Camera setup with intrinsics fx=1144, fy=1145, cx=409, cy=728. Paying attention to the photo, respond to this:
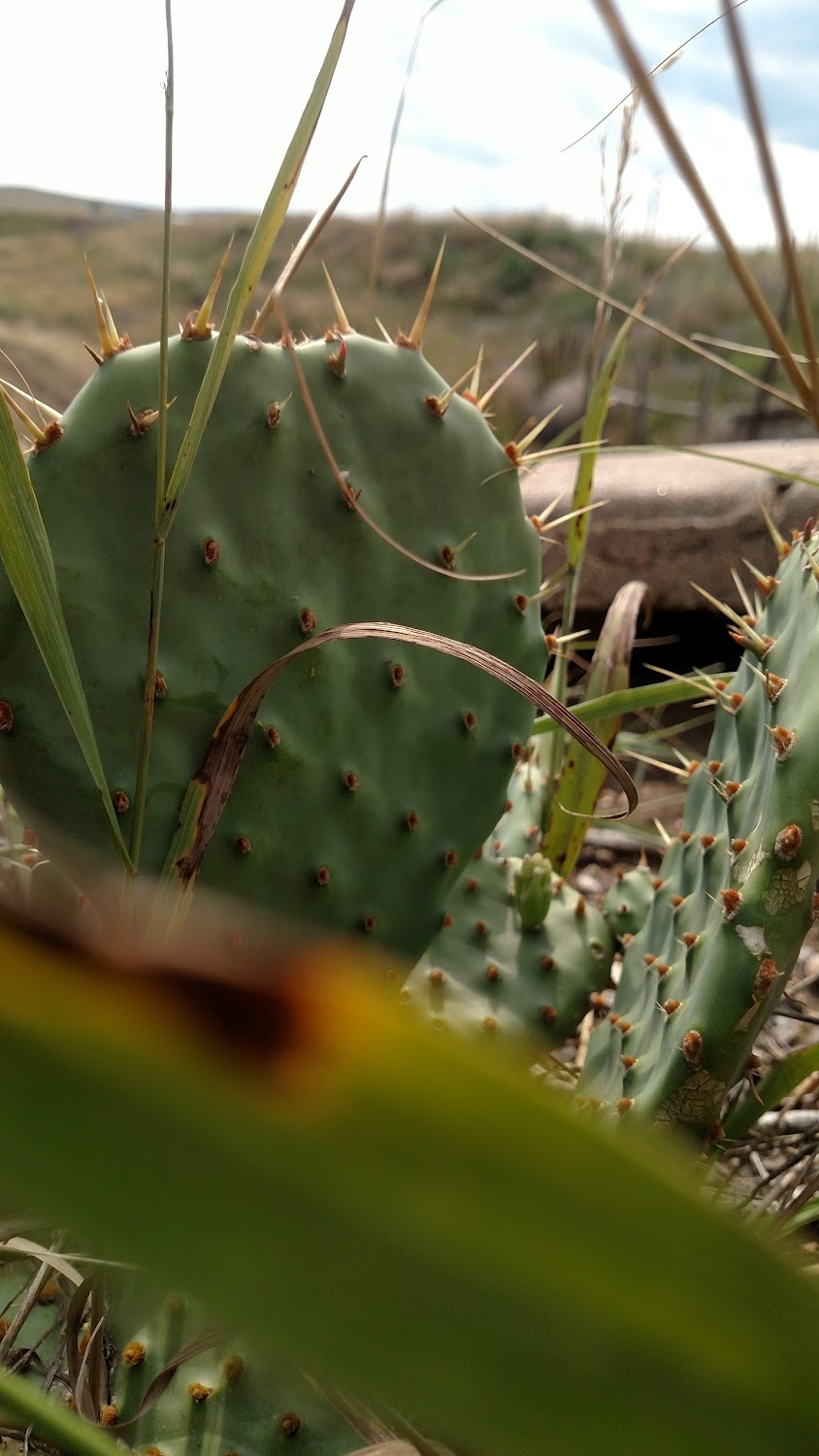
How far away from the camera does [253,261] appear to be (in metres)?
0.58

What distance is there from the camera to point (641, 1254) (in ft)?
0.44

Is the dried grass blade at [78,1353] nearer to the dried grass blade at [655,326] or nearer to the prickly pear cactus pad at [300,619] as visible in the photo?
the prickly pear cactus pad at [300,619]

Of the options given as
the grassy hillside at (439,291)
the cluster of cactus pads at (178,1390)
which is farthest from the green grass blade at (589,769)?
the grassy hillside at (439,291)

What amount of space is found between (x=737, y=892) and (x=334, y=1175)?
1.93 ft

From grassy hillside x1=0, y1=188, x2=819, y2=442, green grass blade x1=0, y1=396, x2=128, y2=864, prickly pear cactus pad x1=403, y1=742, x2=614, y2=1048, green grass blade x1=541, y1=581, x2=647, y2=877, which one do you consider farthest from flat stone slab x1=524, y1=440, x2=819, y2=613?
grassy hillside x1=0, y1=188, x2=819, y2=442

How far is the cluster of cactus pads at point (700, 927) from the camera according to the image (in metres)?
0.66

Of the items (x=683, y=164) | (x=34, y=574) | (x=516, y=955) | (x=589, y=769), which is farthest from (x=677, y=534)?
(x=683, y=164)

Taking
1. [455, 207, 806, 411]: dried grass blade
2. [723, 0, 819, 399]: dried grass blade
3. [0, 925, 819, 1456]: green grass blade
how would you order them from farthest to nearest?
1. [455, 207, 806, 411]: dried grass blade
2. [723, 0, 819, 399]: dried grass blade
3. [0, 925, 819, 1456]: green grass blade

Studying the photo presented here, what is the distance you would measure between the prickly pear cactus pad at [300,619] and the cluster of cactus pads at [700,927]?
16 cm

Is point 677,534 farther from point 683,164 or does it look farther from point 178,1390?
point 683,164

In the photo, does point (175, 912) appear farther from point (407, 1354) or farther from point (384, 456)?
point (407, 1354)

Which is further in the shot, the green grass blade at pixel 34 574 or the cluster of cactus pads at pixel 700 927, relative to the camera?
the cluster of cactus pads at pixel 700 927

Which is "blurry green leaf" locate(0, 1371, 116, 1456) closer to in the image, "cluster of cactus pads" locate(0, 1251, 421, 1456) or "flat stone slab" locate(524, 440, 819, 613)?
"cluster of cactus pads" locate(0, 1251, 421, 1456)

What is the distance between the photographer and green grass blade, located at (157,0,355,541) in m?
0.55
